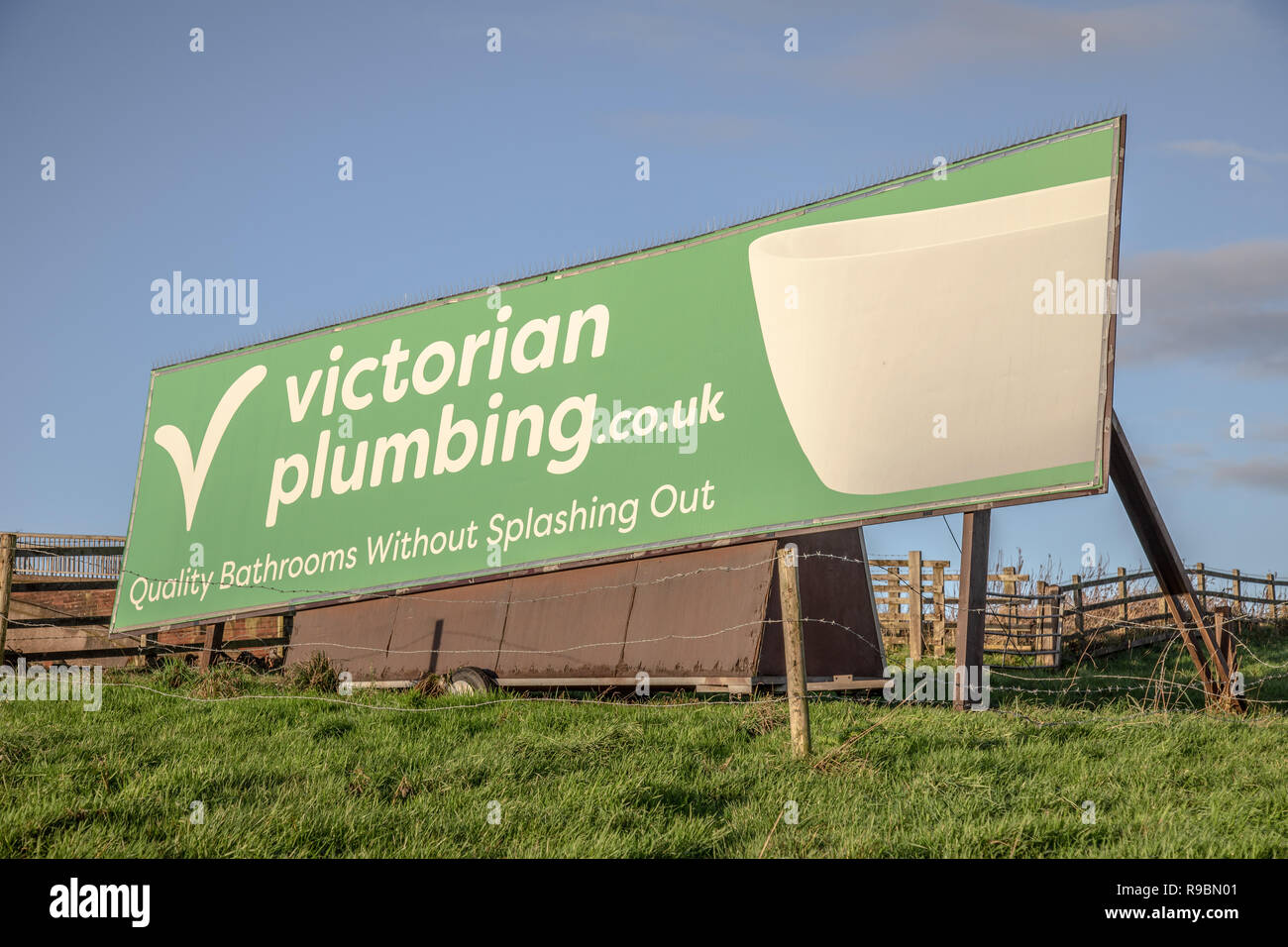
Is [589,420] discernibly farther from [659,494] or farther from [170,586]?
[170,586]

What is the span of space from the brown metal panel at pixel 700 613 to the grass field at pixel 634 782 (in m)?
1.13

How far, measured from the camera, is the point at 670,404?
41.2 ft

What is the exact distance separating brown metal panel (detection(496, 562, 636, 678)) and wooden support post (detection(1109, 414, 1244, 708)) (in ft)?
17.6

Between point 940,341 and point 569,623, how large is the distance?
16.9 ft

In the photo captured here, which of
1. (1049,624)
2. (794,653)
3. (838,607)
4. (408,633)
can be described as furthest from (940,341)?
(1049,624)

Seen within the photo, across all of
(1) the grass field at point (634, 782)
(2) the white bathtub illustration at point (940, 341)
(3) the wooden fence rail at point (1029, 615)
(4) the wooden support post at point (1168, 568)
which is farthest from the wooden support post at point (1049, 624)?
(2) the white bathtub illustration at point (940, 341)

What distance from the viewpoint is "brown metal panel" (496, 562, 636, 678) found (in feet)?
40.4

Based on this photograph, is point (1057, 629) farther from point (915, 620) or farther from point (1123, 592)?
point (1123, 592)

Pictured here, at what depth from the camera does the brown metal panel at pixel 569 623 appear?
12.3 m

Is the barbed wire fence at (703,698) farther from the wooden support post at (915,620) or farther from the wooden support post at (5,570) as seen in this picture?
the wooden support post at (915,620)

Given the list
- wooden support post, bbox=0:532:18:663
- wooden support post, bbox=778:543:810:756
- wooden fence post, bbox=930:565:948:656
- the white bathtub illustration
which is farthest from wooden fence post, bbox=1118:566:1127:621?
wooden support post, bbox=0:532:18:663

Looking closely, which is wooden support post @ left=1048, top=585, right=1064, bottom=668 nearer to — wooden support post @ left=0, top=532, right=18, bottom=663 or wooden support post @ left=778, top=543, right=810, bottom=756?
wooden support post @ left=778, top=543, right=810, bottom=756
